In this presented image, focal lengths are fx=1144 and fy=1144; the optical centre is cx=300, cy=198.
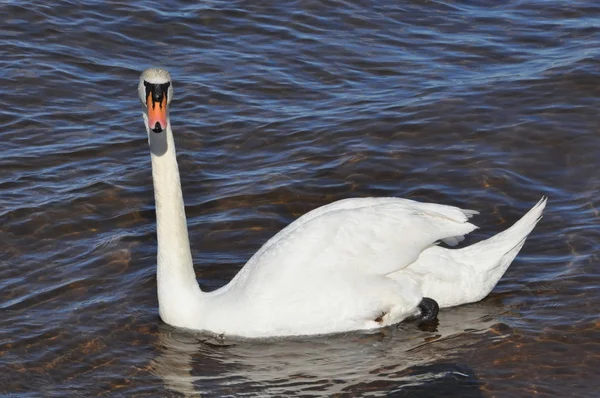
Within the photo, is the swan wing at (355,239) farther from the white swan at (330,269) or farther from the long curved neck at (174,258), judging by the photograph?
the long curved neck at (174,258)

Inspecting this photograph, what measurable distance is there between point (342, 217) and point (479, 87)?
15.4 feet

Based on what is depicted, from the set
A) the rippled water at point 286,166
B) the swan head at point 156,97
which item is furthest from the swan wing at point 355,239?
the swan head at point 156,97

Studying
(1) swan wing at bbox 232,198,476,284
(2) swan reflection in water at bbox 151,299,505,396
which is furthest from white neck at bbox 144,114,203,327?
(1) swan wing at bbox 232,198,476,284

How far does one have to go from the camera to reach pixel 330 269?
23.9ft

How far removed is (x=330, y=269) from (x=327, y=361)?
23.1 inches

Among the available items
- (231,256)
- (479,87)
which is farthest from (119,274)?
(479,87)

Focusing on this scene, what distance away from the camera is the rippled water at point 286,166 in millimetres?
7109

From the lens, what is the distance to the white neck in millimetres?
7426

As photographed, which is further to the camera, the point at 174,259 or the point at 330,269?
the point at 174,259

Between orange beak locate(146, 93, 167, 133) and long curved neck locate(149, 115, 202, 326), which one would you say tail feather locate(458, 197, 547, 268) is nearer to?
long curved neck locate(149, 115, 202, 326)

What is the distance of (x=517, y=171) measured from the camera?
9.95m

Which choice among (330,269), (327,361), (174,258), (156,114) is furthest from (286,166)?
(156,114)

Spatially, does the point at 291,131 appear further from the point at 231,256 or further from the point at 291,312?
the point at 291,312

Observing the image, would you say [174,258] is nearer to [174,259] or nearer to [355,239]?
[174,259]
